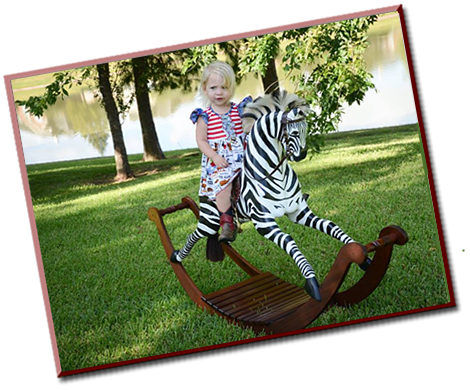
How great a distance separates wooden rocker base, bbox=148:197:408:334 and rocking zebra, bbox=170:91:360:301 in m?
0.12

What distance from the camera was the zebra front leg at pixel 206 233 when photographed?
311 cm

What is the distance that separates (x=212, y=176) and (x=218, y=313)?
0.71 metres

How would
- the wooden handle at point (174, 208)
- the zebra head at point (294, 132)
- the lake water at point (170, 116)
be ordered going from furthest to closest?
the wooden handle at point (174, 208)
the lake water at point (170, 116)
the zebra head at point (294, 132)

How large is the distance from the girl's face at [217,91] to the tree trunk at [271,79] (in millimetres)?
200

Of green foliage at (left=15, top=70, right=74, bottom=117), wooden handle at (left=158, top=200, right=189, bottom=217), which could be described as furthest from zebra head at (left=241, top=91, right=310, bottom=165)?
green foliage at (left=15, top=70, right=74, bottom=117)

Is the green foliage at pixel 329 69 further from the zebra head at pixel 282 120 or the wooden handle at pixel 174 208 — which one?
the wooden handle at pixel 174 208

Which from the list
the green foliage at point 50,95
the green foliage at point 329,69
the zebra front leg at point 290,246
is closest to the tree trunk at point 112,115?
the green foliage at point 50,95

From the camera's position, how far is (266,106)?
9.74ft

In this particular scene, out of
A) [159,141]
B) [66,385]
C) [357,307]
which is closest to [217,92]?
[159,141]

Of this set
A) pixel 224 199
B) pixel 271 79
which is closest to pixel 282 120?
pixel 271 79

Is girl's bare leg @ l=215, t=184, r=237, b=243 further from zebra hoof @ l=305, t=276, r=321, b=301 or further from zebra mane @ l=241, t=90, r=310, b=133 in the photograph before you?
zebra hoof @ l=305, t=276, r=321, b=301

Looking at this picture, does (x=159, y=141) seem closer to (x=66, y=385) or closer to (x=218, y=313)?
(x=218, y=313)

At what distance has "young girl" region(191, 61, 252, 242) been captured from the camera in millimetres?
2990

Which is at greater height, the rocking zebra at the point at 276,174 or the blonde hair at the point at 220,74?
the blonde hair at the point at 220,74
